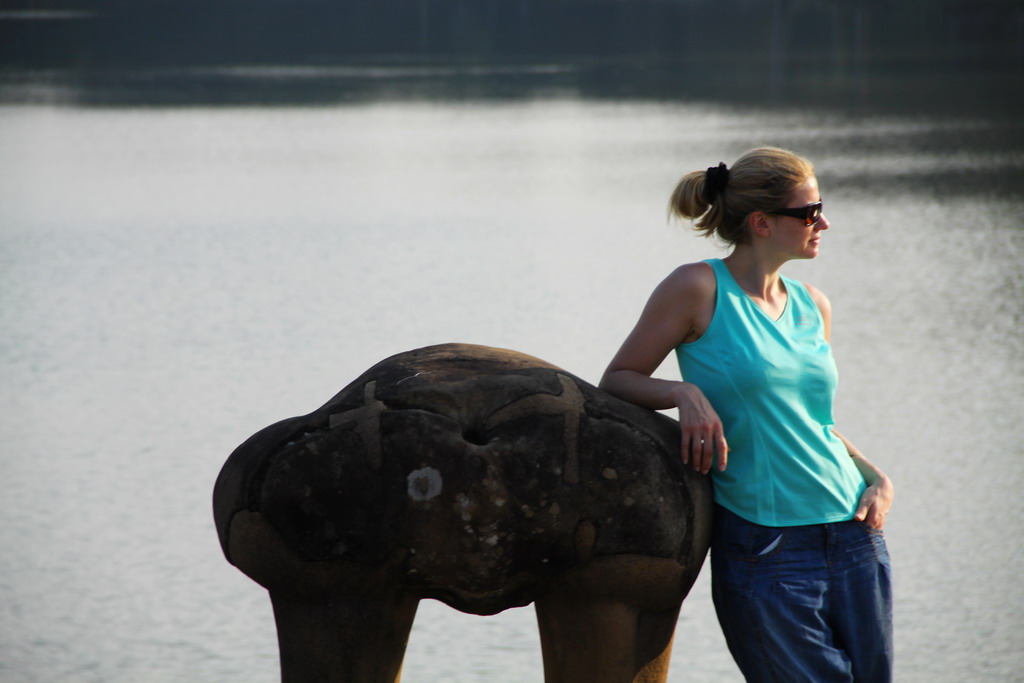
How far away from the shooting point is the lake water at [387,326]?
436 cm

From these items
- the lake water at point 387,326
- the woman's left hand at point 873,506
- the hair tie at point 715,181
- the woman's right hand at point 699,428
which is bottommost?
the lake water at point 387,326

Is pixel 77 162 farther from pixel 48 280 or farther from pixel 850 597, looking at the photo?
pixel 850 597

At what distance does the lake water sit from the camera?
4355mm

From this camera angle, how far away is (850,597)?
221 cm

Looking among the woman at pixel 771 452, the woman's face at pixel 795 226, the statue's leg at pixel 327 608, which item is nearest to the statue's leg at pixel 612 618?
the woman at pixel 771 452

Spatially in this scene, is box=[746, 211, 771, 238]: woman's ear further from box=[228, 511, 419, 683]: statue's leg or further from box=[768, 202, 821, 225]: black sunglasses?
box=[228, 511, 419, 683]: statue's leg

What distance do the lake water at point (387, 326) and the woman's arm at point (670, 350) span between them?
1.87 meters

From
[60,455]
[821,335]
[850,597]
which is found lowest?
[60,455]

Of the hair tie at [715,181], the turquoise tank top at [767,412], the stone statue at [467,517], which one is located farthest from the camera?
the hair tie at [715,181]

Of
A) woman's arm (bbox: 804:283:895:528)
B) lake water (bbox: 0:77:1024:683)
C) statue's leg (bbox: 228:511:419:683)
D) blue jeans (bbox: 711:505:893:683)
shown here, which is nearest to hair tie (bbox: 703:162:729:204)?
woman's arm (bbox: 804:283:895:528)

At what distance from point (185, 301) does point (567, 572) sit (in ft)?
24.8

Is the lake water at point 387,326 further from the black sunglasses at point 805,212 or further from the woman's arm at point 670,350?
the black sunglasses at point 805,212

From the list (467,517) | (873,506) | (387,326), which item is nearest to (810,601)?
(873,506)

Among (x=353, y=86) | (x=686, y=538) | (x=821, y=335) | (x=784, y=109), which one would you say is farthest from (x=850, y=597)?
(x=353, y=86)
